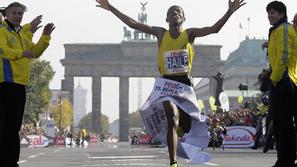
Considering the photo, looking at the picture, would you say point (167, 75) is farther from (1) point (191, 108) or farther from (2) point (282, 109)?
(2) point (282, 109)

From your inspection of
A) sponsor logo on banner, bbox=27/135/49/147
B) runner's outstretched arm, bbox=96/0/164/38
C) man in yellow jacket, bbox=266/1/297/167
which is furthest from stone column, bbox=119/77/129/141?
man in yellow jacket, bbox=266/1/297/167

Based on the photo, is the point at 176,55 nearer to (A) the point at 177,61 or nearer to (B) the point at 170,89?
(A) the point at 177,61

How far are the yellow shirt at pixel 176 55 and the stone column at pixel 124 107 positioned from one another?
108 m

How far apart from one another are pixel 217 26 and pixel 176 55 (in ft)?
1.99

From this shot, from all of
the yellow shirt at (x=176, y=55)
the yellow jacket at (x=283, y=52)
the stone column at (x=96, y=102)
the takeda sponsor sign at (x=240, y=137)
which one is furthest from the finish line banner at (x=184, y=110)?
the stone column at (x=96, y=102)

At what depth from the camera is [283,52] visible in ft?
26.4

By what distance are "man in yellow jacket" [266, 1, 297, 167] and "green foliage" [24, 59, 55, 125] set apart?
234ft

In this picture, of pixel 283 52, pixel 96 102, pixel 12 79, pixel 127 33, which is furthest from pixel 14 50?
pixel 127 33

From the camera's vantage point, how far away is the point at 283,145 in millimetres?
8266

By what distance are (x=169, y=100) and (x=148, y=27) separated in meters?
0.97

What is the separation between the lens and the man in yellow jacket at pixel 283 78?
8117 millimetres

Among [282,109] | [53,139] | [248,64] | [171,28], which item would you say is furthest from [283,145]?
[248,64]

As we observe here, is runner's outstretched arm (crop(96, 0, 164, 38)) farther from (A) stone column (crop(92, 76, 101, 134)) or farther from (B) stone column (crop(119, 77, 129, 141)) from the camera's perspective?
(A) stone column (crop(92, 76, 101, 134))

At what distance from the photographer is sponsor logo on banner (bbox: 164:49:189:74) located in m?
8.47
